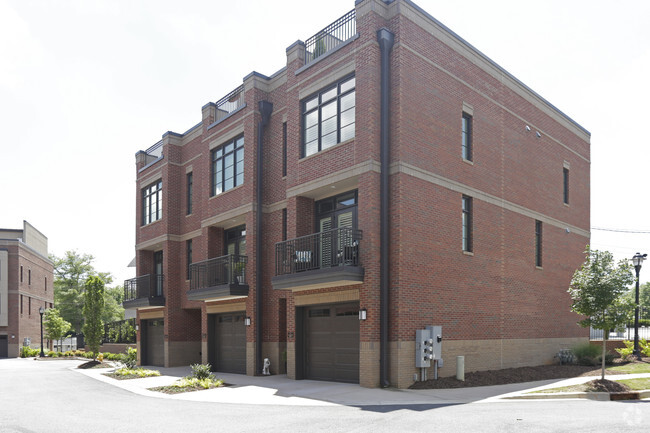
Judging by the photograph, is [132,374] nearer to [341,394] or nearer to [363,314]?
[341,394]

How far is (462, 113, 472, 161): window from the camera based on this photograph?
64.5 ft

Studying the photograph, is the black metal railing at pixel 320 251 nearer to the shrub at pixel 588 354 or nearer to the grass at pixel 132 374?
the grass at pixel 132 374

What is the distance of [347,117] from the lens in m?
17.8

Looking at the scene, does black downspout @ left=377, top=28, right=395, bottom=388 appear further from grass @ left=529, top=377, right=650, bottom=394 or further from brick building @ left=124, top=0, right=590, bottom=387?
grass @ left=529, top=377, right=650, bottom=394

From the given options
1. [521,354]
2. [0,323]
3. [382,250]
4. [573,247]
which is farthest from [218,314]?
[0,323]

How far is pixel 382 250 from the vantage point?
16391mm

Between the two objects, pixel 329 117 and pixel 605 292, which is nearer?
pixel 605 292

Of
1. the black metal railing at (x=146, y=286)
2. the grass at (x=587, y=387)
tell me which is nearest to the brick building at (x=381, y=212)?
the black metal railing at (x=146, y=286)

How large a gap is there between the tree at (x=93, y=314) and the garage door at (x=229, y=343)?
9720 millimetres

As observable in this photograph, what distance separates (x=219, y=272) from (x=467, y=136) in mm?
11301

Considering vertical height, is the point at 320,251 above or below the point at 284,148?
below

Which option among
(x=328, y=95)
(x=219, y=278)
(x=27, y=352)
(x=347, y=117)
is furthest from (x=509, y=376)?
(x=27, y=352)

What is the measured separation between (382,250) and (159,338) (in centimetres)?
1685

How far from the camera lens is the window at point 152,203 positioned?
29.2 m
